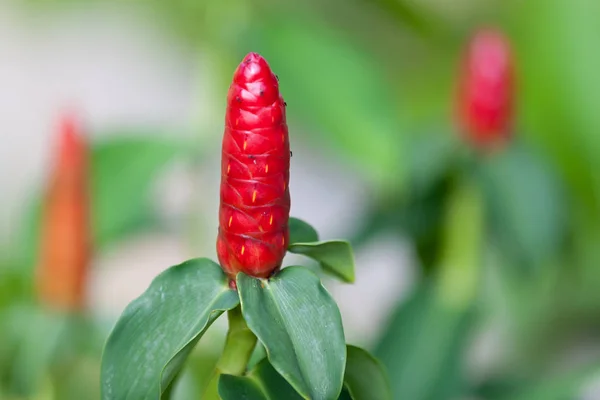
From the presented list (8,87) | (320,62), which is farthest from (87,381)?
(8,87)

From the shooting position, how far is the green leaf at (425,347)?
787mm

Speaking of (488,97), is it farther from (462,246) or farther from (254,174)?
(254,174)

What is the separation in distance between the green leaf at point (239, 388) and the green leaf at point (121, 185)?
508mm

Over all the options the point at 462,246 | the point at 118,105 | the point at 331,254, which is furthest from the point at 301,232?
the point at 118,105

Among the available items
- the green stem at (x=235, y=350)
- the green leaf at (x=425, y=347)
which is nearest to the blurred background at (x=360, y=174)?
the green leaf at (x=425, y=347)

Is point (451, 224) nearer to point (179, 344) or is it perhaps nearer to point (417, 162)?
point (417, 162)

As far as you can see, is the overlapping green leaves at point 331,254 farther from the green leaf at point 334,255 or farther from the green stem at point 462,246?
the green stem at point 462,246

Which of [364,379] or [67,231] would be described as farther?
[67,231]

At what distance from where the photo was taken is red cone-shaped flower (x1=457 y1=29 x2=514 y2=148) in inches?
32.3

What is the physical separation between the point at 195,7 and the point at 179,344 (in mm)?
936

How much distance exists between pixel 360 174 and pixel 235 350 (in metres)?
0.75

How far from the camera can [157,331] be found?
344 millimetres

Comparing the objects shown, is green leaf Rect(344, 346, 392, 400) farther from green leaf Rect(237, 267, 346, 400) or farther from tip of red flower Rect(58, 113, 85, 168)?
tip of red flower Rect(58, 113, 85, 168)

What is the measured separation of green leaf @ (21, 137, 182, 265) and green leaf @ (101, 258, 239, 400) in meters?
0.51
